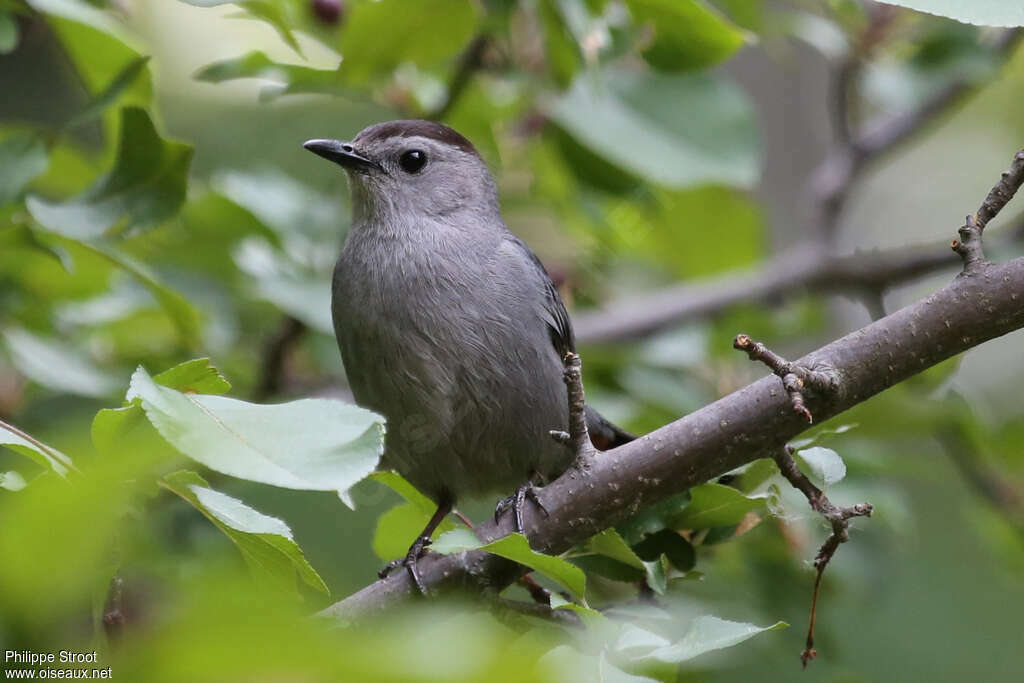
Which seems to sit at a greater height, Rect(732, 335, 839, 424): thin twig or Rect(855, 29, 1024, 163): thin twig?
Rect(855, 29, 1024, 163): thin twig

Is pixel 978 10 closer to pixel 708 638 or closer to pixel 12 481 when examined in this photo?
pixel 708 638

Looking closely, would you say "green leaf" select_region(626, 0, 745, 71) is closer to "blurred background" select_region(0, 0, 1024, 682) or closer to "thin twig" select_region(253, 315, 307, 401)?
"blurred background" select_region(0, 0, 1024, 682)

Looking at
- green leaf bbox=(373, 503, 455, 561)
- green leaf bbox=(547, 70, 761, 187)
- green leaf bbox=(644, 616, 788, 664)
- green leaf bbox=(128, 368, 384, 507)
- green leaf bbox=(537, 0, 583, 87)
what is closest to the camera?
green leaf bbox=(128, 368, 384, 507)

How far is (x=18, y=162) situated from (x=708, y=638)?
86.8 inches

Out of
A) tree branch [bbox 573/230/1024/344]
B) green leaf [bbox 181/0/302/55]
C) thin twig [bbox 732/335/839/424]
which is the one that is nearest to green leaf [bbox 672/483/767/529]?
thin twig [bbox 732/335/839/424]

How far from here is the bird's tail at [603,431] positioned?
12.1 feet

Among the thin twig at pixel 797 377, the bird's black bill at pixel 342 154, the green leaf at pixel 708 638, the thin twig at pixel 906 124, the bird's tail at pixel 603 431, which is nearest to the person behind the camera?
the green leaf at pixel 708 638

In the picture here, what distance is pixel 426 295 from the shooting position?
3629 millimetres

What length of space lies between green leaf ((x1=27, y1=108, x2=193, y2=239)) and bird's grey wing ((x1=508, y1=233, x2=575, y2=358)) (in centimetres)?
124

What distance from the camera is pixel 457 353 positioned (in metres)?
3.53

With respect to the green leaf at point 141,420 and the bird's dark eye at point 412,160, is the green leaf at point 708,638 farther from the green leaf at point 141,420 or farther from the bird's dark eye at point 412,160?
the bird's dark eye at point 412,160

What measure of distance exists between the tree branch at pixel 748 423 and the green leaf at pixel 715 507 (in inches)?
3.7

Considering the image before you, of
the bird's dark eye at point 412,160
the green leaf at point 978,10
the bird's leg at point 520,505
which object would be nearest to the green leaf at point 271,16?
the bird's dark eye at point 412,160

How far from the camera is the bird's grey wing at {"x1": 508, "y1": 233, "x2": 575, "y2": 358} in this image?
375 cm
